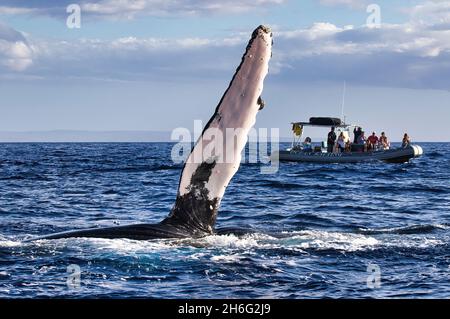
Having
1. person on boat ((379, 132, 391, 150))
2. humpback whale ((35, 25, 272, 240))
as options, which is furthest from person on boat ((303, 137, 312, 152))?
humpback whale ((35, 25, 272, 240))

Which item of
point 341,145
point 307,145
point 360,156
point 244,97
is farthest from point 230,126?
point 307,145

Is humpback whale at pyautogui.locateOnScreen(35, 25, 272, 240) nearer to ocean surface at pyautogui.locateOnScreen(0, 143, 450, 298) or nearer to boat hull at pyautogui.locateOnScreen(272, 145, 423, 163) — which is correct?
ocean surface at pyautogui.locateOnScreen(0, 143, 450, 298)

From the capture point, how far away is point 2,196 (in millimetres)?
25359

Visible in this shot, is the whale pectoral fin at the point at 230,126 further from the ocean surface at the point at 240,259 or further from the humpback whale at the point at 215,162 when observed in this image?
the ocean surface at the point at 240,259

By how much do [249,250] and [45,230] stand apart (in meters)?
5.50

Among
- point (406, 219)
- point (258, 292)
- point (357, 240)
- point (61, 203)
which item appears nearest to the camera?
point (258, 292)

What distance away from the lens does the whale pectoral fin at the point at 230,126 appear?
32.2 feet

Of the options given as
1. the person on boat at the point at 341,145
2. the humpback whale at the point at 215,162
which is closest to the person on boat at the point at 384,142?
the person on boat at the point at 341,145

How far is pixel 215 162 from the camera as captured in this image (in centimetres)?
1020

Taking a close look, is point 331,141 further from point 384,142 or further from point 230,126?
point 230,126

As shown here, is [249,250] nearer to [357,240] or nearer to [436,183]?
[357,240]

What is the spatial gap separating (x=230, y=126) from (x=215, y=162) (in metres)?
0.61
